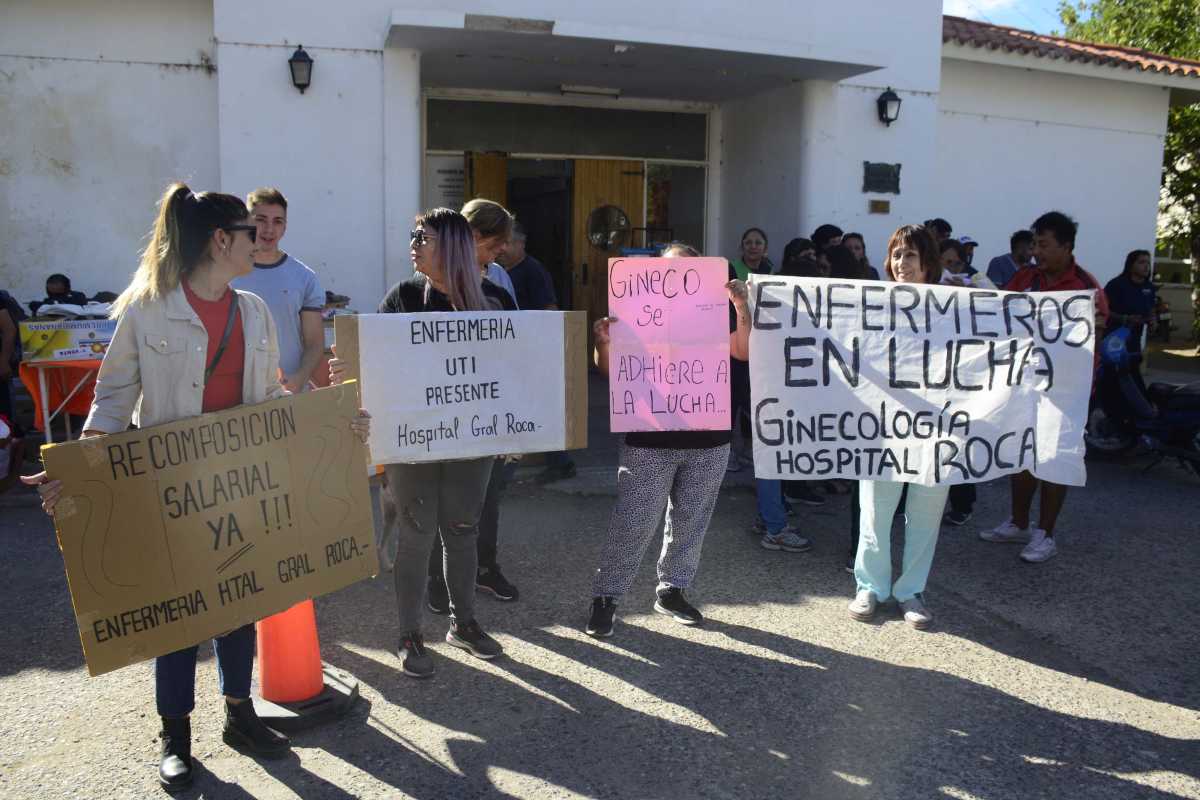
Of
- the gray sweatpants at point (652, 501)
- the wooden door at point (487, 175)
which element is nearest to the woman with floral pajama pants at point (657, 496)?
the gray sweatpants at point (652, 501)

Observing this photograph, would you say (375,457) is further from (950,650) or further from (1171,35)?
(1171,35)

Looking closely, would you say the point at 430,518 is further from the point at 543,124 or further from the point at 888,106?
the point at 543,124

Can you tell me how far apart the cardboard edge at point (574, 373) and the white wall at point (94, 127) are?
19.5 ft

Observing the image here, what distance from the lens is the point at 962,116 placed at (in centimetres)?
1243

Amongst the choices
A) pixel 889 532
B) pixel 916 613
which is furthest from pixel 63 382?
pixel 916 613

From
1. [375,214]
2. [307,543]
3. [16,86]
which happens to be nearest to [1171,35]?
[375,214]

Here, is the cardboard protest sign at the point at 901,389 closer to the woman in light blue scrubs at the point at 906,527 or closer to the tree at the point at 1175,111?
the woman in light blue scrubs at the point at 906,527

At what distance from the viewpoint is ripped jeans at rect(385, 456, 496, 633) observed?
3.97m

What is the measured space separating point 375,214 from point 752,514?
15.2 feet

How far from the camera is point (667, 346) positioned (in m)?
4.36

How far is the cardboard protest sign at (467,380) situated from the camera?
3863mm

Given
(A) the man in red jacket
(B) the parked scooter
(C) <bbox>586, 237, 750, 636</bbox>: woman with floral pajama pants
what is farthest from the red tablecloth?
(B) the parked scooter

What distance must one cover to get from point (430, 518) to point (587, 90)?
8.15m

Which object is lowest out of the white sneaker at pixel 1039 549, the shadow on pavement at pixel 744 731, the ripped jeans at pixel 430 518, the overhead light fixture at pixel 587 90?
the shadow on pavement at pixel 744 731
